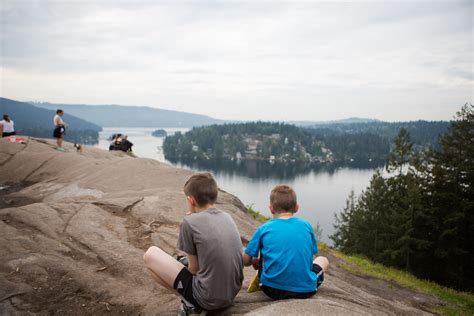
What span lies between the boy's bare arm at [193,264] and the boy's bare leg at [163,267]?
0.49 ft

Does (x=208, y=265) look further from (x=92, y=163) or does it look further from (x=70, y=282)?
(x=92, y=163)

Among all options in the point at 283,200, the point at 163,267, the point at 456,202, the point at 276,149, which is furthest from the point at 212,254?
the point at 276,149

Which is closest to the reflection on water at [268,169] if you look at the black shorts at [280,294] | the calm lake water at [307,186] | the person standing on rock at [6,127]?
the calm lake water at [307,186]

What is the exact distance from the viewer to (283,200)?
14.1 feet

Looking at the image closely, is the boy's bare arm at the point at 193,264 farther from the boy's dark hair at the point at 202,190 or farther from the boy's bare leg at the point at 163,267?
the boy's dark hair at the point at 202,190

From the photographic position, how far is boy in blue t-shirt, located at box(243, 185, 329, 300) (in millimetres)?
4113

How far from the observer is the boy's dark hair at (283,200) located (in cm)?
431

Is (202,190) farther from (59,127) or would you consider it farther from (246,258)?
(59,127)

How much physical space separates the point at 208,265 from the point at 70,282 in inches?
120

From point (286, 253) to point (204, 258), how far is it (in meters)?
1.05

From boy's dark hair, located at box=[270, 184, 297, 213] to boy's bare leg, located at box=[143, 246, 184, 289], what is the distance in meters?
1.45

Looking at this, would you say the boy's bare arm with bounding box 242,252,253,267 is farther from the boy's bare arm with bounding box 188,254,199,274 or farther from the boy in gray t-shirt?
the boy's bare arm with bounding box 188,254,199,274

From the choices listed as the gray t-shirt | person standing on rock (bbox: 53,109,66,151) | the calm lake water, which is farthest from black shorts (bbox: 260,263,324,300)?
the calm lake water

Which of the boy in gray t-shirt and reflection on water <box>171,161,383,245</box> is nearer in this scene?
the boy in gray t-shirt
